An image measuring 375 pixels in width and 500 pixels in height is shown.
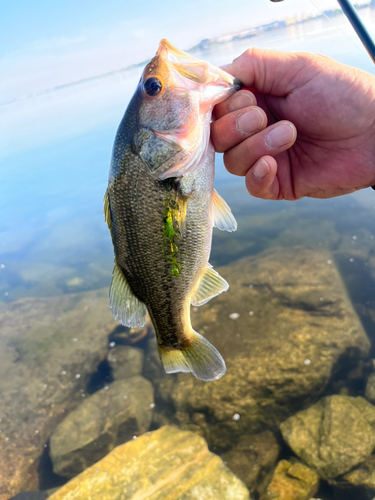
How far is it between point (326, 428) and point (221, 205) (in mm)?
3455

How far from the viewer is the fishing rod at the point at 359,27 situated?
203 centimetres

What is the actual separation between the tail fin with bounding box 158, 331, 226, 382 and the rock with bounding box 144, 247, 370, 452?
8.82 ft

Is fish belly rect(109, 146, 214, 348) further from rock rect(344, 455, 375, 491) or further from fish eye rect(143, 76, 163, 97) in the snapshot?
rock rect(344, 455, 375, 491)

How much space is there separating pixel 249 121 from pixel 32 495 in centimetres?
527

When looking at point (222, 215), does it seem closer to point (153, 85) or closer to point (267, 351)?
point (153, 85)

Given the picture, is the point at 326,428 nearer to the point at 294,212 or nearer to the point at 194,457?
the point at 194,457

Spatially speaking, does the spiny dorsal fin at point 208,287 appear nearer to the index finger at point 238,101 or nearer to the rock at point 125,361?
the index finger at point 238,101

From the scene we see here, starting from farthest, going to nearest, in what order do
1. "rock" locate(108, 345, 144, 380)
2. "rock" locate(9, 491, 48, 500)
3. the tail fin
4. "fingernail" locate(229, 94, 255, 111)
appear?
"rock" locate(108, 345, 144, 380)
"rock" locate(9, 491, 48, 500)
the tail fin
"fingernail" locate(229, 94, 255, 111)

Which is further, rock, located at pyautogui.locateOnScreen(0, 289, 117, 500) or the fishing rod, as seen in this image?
rock, located at pyautogui.locateOnScreen(0, 289, 117, 500)

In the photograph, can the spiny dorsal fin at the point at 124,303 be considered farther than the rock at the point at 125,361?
No

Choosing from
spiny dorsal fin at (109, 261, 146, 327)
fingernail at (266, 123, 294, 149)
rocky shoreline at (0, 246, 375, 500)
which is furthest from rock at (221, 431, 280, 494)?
fingernail at (266, 123, 294, 149)

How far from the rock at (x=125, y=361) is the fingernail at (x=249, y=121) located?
4.73 m

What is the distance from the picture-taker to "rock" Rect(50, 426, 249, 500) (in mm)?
3533

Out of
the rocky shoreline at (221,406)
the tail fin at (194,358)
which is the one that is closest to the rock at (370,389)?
the rocky shoreline at (221,406)
